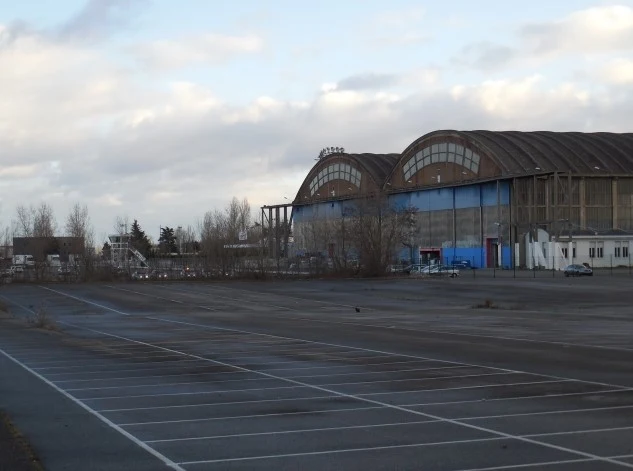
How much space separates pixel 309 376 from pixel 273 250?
111 m

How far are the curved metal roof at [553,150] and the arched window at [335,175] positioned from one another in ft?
49.2

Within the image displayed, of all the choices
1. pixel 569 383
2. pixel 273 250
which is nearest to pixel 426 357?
pixel 569 383

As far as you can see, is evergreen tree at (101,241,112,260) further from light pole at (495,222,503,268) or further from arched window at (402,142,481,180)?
light pole at (495,222,503,268)

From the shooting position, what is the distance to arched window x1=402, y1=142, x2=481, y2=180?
332 feet

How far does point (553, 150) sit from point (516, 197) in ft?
28.0

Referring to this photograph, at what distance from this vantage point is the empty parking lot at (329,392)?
33.8 feet

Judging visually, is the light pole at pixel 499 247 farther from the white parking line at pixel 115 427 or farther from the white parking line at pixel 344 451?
the white parking line at pixel 344 451

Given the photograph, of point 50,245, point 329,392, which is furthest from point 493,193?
point 329,392

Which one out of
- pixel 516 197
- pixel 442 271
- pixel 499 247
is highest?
pixel 516 197

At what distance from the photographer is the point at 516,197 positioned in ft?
314

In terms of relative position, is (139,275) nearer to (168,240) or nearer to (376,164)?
(376,164)

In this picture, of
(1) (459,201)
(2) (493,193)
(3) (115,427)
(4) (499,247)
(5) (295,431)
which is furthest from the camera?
(1) (459,201)

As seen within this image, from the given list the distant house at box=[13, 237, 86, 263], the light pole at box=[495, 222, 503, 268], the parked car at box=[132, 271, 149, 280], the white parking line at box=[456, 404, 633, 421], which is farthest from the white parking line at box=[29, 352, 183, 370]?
the light pole at box=[495, 222, 503, 268]

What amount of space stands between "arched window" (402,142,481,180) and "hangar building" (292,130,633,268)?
0.12 metres
